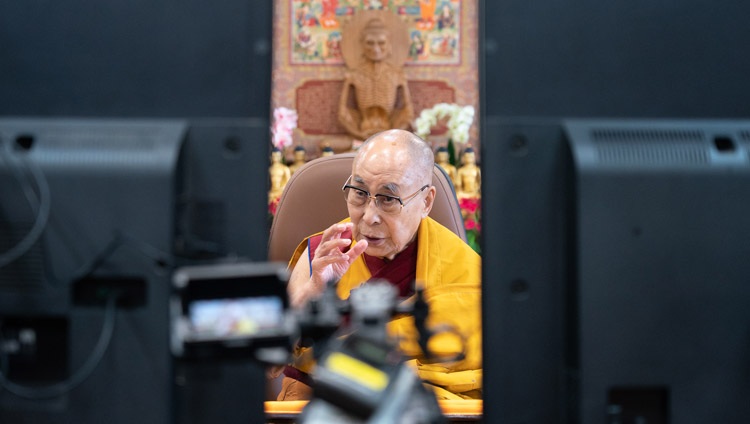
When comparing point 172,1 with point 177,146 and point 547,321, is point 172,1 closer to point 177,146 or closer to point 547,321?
point 177,146

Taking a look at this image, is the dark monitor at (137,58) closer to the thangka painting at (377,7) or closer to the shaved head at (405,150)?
the shaved head at (405,150)

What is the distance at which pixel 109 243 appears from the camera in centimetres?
57

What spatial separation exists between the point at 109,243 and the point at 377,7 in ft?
12.7

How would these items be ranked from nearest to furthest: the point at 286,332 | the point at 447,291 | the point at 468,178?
the point at 286,332 → the point at 447,291 → the point at 468,178

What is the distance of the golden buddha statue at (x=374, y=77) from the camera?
4098mm

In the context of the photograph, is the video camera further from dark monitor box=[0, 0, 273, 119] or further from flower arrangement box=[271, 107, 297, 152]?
flower arrangement box=[271, 107, 297, 152]

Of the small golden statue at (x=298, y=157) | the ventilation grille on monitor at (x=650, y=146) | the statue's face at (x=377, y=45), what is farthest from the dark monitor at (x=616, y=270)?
the statue's face at (x=377, y=45)

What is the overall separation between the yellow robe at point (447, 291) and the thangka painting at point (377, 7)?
103 inches

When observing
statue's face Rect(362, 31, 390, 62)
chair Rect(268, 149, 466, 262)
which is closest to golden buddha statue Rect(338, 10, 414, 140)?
statue's face Rect(362, 31, 390, 62)

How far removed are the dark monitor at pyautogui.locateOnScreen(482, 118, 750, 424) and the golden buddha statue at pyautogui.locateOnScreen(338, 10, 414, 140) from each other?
11.5ft

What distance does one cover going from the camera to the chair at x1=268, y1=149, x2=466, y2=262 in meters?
1.96

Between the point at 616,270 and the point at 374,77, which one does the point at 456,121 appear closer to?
the point at 374,77

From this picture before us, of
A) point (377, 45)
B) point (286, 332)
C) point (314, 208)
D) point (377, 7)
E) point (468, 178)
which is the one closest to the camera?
point (286, 332)

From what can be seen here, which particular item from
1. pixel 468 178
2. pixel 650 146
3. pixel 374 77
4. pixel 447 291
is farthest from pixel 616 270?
pixel 374 77
